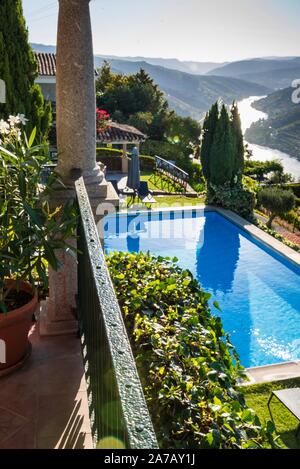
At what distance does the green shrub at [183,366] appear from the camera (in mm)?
2365

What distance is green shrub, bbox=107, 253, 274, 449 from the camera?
7.76 feet

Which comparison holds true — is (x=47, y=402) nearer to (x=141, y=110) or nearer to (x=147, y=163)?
Result: (x=147, y=163)

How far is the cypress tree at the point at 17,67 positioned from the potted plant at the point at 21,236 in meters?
7.46

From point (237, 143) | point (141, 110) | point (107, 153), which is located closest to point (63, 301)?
point (237, 143)

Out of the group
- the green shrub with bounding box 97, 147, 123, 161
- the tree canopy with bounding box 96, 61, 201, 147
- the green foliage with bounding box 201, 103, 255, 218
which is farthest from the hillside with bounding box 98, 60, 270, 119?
the green foliage with bounding box 201, 103, 255, 218

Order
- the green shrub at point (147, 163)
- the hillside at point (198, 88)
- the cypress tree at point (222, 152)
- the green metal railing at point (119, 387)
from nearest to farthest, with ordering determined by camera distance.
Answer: the green metal railing at point (119, 387), the cypress tree at point (222, 152), the green shrub at point (147, 163), the hillside at point (198, 88)

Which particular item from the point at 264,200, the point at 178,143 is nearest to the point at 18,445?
the point at 264,200

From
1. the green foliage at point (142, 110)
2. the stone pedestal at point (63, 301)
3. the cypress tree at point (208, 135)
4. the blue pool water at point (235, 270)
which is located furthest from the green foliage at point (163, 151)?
the stone pedestal at point (63, 301)

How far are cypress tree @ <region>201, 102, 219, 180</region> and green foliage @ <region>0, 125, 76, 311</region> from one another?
1292 centimetres

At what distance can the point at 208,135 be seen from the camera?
1562 cm

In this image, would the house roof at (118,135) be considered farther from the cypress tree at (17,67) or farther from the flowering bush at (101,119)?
the cypress tree at (17,67)

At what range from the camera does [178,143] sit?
3522cm

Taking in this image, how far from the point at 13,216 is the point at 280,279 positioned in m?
8.17
